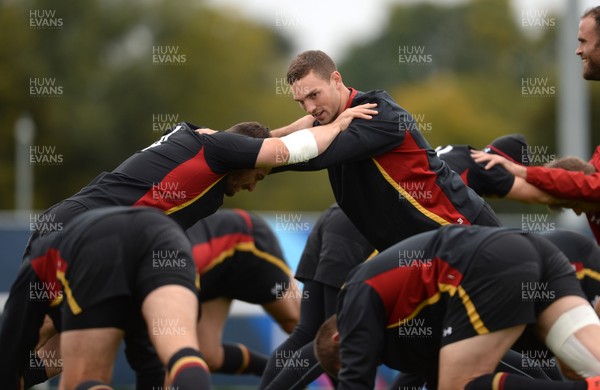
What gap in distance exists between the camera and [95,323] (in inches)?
203

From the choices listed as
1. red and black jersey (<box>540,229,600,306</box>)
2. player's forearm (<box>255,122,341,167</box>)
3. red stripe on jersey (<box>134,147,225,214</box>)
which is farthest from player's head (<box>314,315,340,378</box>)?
red and black jersey (<box>540,229,600,306</box>)

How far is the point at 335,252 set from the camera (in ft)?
25.9

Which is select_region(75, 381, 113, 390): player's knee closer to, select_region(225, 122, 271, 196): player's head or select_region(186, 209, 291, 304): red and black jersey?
select_region(225, 122, 271, 196): player's head

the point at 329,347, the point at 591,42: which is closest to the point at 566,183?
the point at 591,42

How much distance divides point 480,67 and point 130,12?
18.0 metres

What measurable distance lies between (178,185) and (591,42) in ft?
9.93

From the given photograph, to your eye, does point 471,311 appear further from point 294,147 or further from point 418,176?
point 294,147

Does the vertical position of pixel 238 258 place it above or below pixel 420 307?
below

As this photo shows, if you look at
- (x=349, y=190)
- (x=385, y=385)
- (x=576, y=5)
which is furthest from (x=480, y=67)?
(x=349, y=190)

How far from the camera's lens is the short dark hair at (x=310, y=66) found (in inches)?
268

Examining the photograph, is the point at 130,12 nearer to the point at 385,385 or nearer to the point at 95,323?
the point at 385,385

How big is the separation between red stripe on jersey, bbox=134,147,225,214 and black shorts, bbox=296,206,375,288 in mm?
1457

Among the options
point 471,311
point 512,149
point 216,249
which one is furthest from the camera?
point 216,249

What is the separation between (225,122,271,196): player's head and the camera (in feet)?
22.8
